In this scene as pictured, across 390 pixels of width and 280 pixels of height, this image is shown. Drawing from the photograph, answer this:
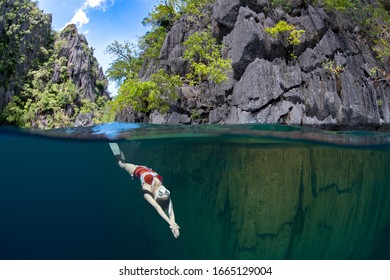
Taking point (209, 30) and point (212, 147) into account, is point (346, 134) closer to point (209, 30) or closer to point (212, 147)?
point (212, 147)

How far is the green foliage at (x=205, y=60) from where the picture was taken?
635 inches

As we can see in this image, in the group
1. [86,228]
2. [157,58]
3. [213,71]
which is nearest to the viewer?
[86,228]

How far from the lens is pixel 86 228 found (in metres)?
14.9

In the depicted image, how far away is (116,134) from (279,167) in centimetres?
559

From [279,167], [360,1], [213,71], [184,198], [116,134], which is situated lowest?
[184,198]

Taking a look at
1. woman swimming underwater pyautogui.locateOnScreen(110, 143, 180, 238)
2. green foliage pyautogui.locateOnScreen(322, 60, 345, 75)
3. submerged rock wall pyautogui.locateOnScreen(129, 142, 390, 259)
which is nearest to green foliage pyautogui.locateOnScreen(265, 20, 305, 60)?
green foliage pyautogui.locateOnScreen(322, 60, 345, 75)

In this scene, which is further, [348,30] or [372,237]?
[348,30]

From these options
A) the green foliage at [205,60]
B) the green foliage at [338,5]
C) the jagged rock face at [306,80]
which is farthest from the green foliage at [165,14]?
the green foliage at [338,5]

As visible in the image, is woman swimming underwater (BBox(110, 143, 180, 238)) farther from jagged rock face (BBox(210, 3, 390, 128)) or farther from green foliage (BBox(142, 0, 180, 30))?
green foliage (BBox(142, 0, 180, 30))

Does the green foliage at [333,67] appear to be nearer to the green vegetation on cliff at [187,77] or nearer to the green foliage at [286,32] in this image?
the green foliage at [286,32]

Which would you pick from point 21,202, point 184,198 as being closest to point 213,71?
point 184,198

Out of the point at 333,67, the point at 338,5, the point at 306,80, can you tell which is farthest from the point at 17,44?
the point at 333,67

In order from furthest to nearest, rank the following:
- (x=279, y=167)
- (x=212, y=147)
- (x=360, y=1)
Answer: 1. (x=360, y=1)
2. (x=212, y=147)
3. (x=279, y=167)

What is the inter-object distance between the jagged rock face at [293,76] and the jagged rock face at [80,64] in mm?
28647
